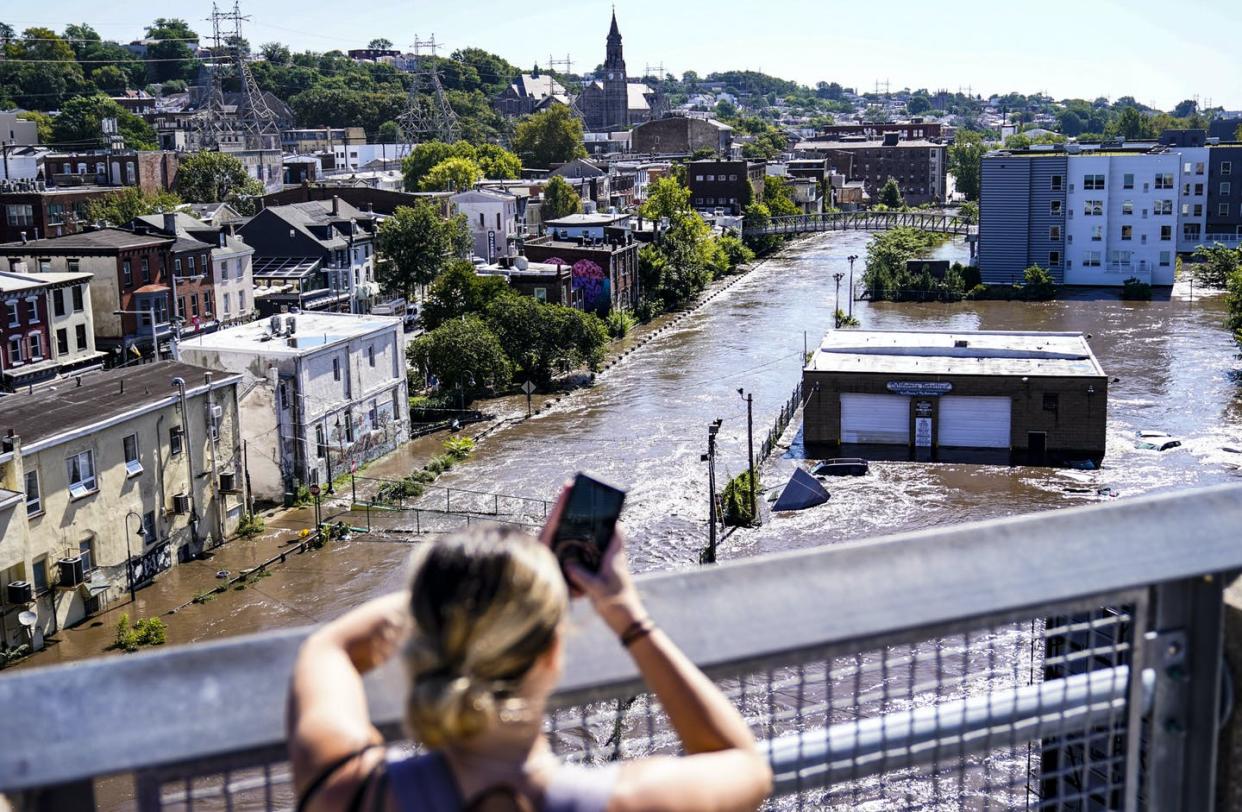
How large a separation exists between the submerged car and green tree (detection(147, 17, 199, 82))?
92.1 meters

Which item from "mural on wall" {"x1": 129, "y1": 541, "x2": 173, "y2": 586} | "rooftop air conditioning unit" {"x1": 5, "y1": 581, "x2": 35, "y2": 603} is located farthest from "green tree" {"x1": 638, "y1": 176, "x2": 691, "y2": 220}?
"rooftop air conditioning unit" {"x1": 5, "y1": 581, "x2": 35, "y2": 603}

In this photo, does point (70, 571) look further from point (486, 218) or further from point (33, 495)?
point (486, 218)

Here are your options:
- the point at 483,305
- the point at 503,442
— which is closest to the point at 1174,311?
the point at 483,305

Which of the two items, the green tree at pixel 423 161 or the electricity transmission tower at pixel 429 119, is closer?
the green tree at pixel 423 161

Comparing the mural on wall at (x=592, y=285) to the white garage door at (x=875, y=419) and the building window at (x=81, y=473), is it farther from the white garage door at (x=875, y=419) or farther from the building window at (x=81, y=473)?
the building window at (x=81, y=473)

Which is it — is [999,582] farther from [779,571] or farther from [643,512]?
[643,512]

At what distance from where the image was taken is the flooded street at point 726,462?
15.7 meters

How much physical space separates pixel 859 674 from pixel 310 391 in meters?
18.1

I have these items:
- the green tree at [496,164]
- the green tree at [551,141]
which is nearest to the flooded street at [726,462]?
the green tree at [496,164]

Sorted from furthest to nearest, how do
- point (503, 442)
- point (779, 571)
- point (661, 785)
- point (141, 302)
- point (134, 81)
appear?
point (134, 81) → point (141, 302) → point (503, 442) → point (779, 571) → point (661, 785)

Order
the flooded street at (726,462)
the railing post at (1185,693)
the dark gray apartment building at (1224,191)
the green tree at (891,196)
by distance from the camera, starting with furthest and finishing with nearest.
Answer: the green tree at (891,196), the dark gray apartment building at (1224,191), the flooded street at (726,462), the railing post at (1185,693)

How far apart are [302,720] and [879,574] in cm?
55

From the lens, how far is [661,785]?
109 cm

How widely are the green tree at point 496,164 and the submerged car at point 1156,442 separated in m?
36.8
